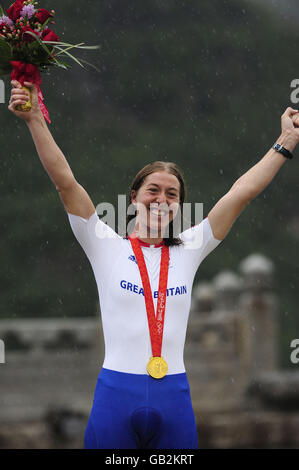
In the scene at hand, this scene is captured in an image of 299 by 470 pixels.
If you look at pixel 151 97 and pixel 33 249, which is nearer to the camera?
pixel 33 249

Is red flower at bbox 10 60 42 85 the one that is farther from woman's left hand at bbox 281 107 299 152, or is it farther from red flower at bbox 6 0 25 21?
woman's left hand at bbox 281 107 299 152

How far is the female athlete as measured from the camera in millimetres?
4059

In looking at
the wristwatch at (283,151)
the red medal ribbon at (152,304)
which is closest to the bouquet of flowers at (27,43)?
the red medal ribbon at (152,304)

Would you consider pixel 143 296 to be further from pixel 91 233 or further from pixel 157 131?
pixel 157 131

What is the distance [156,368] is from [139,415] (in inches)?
8.9

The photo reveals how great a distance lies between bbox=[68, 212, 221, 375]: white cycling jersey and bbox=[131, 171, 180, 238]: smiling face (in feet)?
0.29

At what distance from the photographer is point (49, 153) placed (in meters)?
4.05

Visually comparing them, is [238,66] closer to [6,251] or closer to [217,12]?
[217,12]

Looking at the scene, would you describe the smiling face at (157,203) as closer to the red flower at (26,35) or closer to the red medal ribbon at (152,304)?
the red medal ribbon at (152,304)

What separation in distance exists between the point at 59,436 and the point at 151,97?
511 inches

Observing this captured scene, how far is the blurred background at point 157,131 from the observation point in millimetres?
21422

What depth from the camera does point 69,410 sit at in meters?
12.6

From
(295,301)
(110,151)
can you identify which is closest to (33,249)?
(110,151)

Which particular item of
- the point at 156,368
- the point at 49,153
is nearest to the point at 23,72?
the point at 49,153
